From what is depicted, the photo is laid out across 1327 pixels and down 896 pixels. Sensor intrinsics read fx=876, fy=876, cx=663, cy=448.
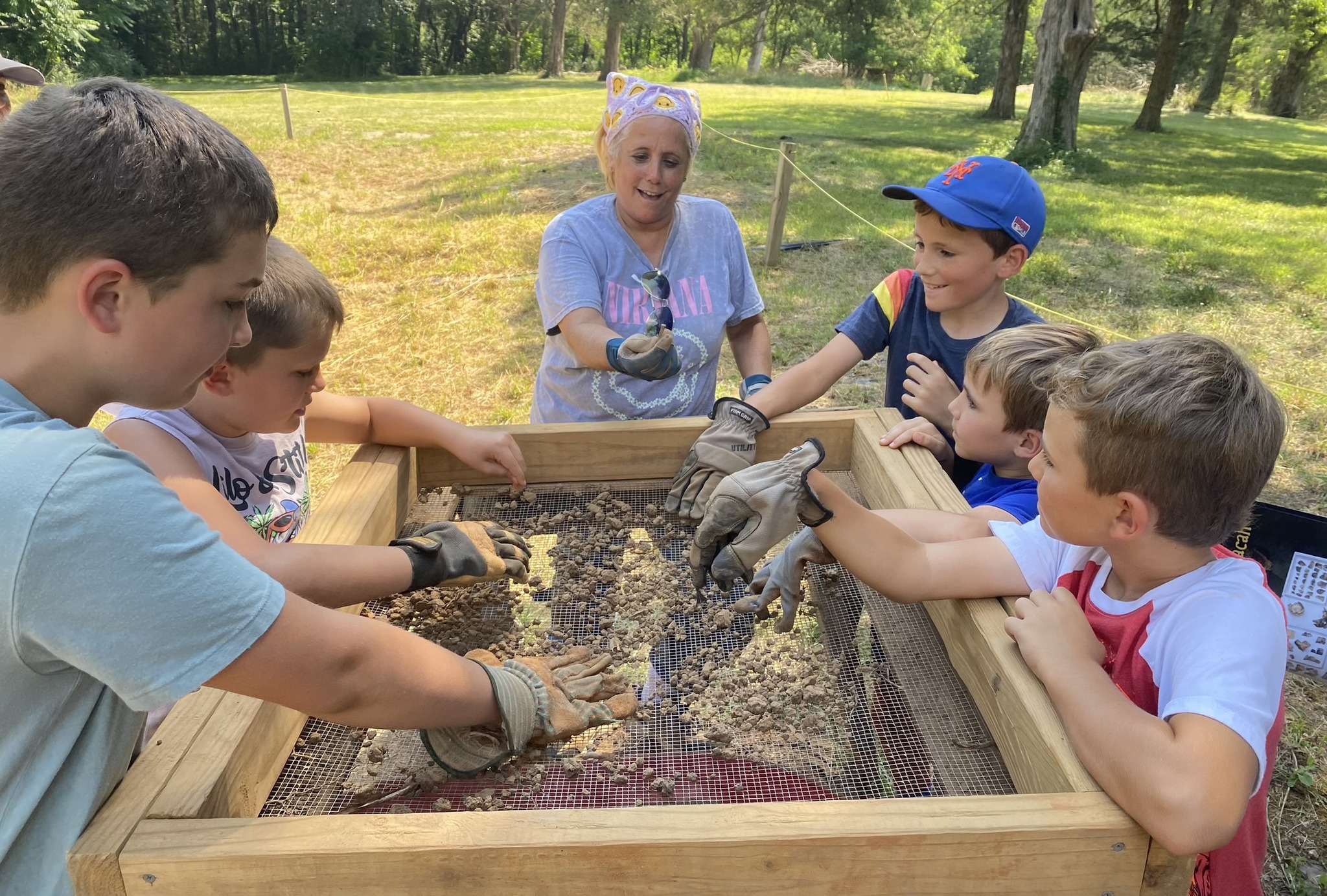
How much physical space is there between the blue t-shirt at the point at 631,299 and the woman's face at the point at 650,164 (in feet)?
0.31

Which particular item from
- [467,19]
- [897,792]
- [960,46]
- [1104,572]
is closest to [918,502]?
[1104,572]

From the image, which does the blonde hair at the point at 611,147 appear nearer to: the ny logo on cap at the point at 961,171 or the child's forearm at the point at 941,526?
the ny logo on cap at the point at 961,171

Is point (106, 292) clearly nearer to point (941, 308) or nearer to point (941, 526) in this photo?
point (941, 526)

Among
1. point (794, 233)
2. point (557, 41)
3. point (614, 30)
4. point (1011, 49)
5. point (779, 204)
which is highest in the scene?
point (614, 30)

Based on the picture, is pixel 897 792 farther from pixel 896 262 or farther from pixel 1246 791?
pixel 896 262

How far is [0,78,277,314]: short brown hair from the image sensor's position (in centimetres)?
86

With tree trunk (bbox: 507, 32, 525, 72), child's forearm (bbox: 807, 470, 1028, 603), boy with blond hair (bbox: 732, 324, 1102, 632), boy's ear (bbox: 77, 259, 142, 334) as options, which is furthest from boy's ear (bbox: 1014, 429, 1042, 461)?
tree trunk (bbox: 507, 32, 525, 72)

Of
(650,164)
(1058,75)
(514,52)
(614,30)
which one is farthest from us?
(514,52)

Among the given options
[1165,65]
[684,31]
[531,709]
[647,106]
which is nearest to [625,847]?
[531,709]

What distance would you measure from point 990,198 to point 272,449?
65.0 inches

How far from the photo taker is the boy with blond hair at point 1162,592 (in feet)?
3.20

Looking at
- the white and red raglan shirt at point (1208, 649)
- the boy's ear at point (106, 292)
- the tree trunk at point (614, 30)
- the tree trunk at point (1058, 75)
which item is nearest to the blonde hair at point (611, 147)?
the white and red raglan shirt at point (1208, 649)

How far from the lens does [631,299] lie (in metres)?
2.30

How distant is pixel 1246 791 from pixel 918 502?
797 mm
